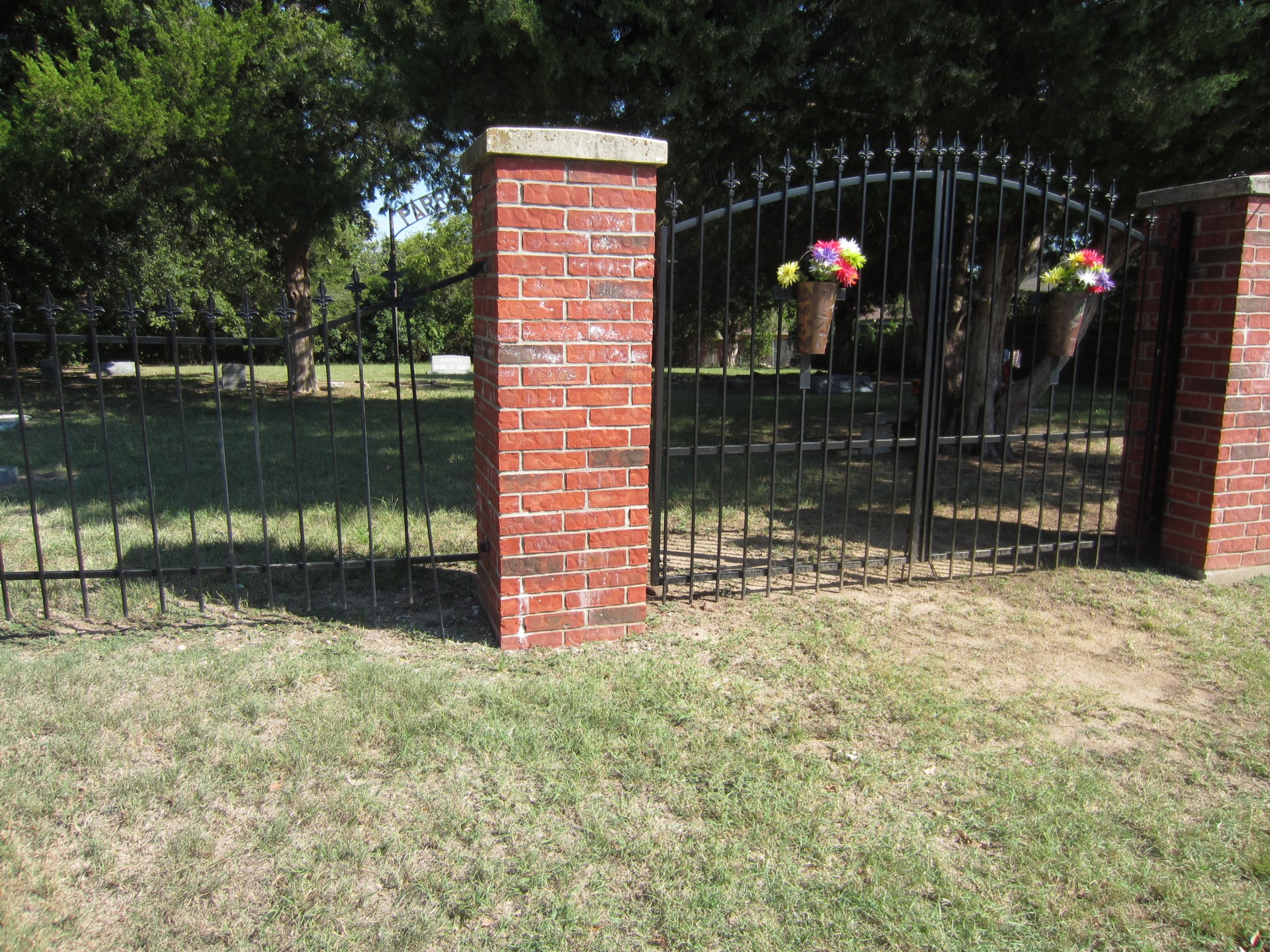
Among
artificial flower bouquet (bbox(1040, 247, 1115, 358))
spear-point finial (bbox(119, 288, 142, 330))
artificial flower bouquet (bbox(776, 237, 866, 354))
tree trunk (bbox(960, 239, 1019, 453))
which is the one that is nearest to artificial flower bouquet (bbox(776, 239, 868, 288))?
artificial flower bouquet (bbox(776, 237, 866, 354))

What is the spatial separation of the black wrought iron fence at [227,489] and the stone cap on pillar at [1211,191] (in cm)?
386

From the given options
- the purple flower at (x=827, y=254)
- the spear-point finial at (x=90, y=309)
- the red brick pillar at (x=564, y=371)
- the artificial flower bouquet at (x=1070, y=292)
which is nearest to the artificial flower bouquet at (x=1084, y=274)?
the artificial flower bouquet at (x=1070, y=292)

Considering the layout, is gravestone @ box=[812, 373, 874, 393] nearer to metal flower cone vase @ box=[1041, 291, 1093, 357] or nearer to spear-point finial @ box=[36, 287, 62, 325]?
metal flower cone vase @ box=[1041, 291, 1093, 357]

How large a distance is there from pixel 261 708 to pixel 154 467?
5865 millimetres

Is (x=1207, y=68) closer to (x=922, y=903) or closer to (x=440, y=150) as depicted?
(x=922, y=903)

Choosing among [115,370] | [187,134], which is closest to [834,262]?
[187,134]

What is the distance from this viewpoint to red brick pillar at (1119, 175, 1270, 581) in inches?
183

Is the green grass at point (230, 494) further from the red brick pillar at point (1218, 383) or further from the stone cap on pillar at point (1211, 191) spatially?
the stone cap on pillar at point (1211, 191)

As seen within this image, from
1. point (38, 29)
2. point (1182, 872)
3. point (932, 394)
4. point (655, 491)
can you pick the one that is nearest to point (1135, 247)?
point (932, 394)

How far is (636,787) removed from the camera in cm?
284

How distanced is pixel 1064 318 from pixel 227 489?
456 centimetres

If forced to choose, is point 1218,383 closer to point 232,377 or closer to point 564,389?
point 564,389

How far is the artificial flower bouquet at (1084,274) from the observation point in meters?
4.61

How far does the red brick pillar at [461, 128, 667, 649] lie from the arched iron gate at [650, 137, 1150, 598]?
28cm
